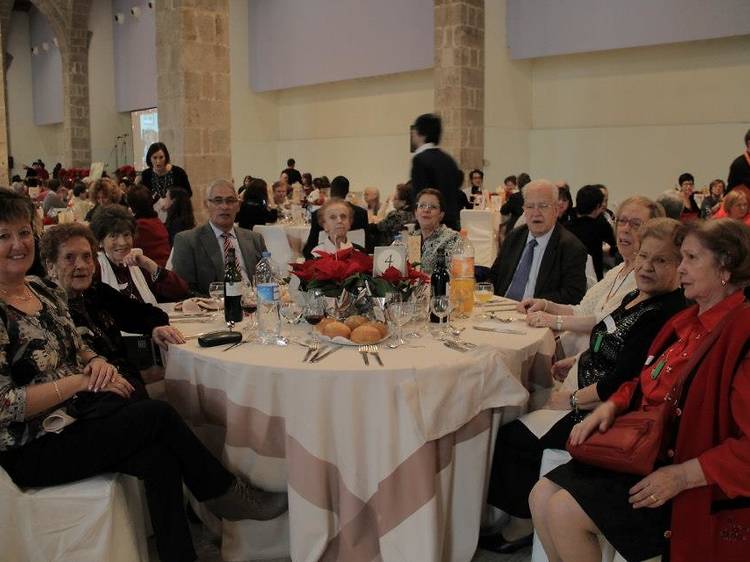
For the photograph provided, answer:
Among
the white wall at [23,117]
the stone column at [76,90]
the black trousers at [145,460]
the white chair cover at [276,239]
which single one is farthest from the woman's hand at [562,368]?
the white wall at [23,117]

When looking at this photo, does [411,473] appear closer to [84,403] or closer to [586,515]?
[586,515]

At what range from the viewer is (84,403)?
235 cm

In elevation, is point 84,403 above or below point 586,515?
above

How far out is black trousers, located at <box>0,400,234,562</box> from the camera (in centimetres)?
223

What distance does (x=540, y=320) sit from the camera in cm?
306

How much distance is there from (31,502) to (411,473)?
3.78 ft

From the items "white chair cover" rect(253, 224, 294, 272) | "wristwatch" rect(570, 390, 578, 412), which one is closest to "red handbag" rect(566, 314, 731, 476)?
"wristwatch" rect(570, 390, 578, 412)

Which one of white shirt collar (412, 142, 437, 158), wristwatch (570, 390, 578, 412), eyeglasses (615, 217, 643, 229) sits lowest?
wristwatch (570, 390, 578, 412)

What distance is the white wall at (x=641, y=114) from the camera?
10773 mm

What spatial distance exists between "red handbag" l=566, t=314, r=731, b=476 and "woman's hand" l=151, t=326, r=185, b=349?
4.91ft

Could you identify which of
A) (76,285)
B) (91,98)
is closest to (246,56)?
(91,98)

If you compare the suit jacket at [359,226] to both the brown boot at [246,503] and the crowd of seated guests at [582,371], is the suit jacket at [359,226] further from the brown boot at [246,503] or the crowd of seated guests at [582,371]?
the brown boot at [246,503]

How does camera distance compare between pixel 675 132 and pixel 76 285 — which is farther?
pixel 675 132

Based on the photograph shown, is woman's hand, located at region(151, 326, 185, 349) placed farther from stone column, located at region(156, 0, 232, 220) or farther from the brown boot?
stone column, located at region(156, 0, 232, 220)
